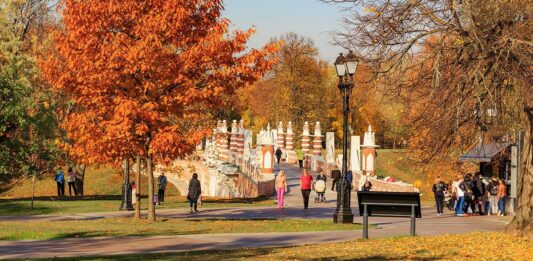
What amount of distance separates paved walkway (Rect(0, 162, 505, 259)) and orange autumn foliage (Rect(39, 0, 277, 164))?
4.05 metres

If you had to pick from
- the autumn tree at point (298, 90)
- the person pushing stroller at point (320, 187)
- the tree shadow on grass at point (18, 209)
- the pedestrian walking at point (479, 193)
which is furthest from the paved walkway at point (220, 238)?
the autumn tree at point (298, 90)

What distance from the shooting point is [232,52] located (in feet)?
98.4

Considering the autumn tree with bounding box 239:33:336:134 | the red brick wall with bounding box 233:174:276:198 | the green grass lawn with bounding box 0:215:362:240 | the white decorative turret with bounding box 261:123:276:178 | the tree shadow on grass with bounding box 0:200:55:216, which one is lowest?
the green grass lawn with bounding box 0:215:362:240

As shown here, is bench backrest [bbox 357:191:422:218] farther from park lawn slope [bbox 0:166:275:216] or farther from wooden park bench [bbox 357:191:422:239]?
park lawn slope [bbox 0:166:275:216]

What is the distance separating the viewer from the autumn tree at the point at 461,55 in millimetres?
19453

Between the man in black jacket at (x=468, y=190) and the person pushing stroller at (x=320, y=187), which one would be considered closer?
the man in black jacket at (x=468, y=190)

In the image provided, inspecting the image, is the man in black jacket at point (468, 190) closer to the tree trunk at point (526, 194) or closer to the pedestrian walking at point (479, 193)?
the pedestrian walking at point (479, 193)

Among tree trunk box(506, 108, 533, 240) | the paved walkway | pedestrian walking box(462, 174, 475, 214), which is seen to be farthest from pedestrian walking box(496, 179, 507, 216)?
tree trunk box(506, 108, 533, 240)

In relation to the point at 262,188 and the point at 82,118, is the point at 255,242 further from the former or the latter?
the point at 262,188

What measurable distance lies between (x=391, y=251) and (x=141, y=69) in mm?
12220

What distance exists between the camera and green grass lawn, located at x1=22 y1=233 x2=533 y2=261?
17.4 metres

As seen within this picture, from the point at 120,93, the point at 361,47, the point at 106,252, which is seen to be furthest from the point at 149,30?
the point at 106,252

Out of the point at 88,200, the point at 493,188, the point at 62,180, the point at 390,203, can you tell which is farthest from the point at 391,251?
the point at 62,180

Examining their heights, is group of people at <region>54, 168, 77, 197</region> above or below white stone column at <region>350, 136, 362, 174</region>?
below
